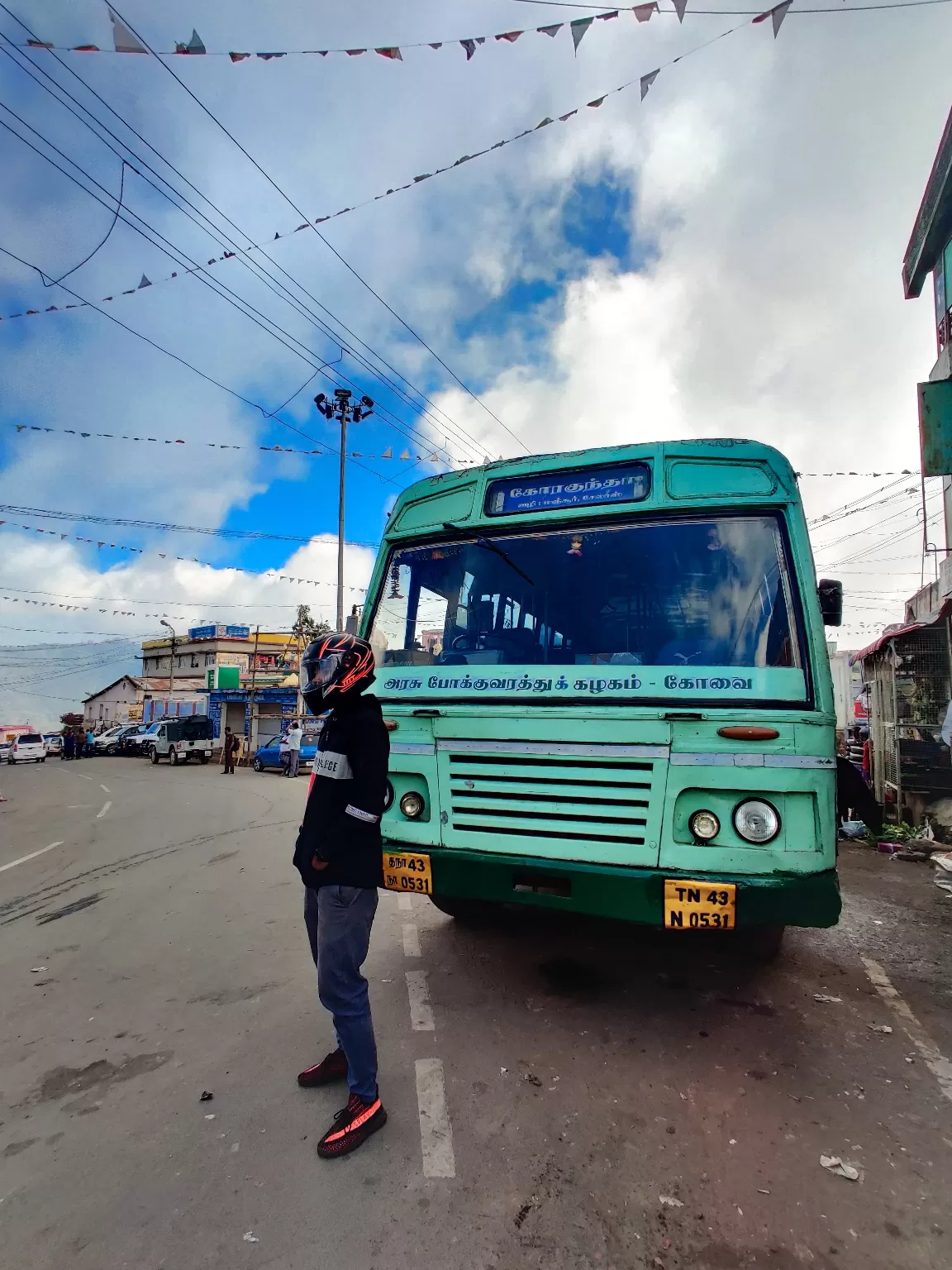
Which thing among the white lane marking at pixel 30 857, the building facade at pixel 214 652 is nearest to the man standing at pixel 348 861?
the white lane marking at pixel 30 857

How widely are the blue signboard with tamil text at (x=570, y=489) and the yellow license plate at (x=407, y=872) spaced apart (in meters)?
2.04

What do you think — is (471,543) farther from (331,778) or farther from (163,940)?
(163,940)

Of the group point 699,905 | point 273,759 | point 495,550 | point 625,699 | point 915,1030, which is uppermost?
point 495,550

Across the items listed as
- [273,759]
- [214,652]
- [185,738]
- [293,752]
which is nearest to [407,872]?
[293,752]

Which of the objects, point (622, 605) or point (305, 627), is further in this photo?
point (305, 627)

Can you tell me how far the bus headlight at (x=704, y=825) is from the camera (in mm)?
3062

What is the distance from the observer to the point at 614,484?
383cm

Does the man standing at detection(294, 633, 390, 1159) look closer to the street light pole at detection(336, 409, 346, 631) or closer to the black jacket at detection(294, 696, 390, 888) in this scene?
the black jacket at detection(294, 696, 390, 888)

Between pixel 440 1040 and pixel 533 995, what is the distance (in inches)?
29.1

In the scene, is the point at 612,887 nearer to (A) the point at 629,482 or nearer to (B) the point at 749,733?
(B) the point at 749,733

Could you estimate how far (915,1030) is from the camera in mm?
3678

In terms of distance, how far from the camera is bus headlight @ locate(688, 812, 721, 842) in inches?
121

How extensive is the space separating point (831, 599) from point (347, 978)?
3225 mm

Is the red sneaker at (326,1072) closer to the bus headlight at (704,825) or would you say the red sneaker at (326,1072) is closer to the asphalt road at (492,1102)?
the asphalt road at (492,1102)
